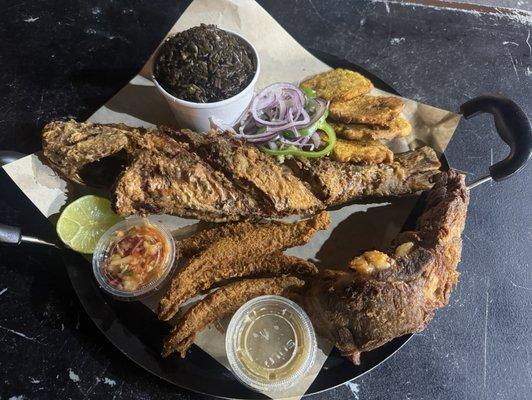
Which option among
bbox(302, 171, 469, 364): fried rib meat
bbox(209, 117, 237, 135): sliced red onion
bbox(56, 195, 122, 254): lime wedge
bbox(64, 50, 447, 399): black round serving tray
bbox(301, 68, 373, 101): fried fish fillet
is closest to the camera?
bbox(302, 171, 469, 364): fried rib meat

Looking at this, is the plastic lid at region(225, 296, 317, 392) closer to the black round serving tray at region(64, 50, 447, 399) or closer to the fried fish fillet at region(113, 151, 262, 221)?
the black round serving tray at region(64, 50, 447, 399)

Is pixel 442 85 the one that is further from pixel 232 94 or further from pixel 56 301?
pixel 56 301

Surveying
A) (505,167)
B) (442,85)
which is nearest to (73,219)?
(505,167)

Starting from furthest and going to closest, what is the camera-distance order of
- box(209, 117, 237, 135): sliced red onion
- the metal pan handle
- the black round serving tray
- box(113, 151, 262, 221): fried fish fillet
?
box(209, 117, 237, 135): sliced red onion, the metal pan handle, box(113, 151, 262, 221): fried fish fillet, the black round serving tray

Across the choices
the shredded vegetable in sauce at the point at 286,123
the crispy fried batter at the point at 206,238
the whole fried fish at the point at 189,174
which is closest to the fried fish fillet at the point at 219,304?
the crispy fried batter at the point at 206,238

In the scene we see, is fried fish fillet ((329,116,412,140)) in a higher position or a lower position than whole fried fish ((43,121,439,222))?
higher

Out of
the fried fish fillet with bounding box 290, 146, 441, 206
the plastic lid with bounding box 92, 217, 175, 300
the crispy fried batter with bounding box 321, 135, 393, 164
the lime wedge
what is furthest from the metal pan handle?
the lime wedge

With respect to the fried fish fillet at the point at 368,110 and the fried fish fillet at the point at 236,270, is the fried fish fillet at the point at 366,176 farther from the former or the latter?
the fried fish fillet at the point at 236,270
